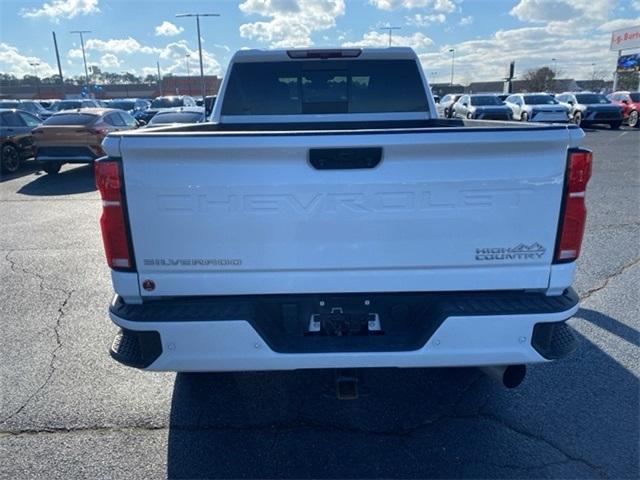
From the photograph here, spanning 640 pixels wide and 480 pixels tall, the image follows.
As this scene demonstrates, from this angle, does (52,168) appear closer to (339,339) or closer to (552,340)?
(339,339)

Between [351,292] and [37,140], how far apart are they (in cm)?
1288

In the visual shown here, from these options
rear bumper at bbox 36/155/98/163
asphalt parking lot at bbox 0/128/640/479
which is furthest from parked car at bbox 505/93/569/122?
asphalt parking lot at bbox 0/128/640/479

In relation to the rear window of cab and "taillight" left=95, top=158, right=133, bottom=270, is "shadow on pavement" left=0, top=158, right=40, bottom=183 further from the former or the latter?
"taillight" left=95, top=158, right=133, bottom=270

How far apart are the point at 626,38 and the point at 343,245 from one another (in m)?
49.7

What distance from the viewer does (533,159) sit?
218 centimetres

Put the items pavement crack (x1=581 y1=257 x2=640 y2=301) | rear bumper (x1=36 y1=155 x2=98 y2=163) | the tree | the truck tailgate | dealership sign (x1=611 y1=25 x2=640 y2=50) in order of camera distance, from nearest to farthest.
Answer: the truck tailgate → pavement crack (x1=581 y1=257 x2=640 y2=301) → rear bumper (x1=36 y1=155 x2=98 y2=163) → dealership sign (x1=611 y1=25 x2=640 y2=50) → the tree

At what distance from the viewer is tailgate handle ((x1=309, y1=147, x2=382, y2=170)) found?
7.22 ft

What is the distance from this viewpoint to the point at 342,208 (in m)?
2.22

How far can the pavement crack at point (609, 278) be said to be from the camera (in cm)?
477

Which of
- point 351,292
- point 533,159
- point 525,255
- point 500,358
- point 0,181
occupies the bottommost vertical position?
point 0,181

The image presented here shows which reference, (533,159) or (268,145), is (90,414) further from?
(533,159)

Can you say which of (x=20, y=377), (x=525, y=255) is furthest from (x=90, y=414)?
(x=525, y=255)

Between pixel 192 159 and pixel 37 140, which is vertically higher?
pixel 192 159

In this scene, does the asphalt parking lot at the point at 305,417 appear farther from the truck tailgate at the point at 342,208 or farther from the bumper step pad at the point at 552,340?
the truck tailgate at the point at 342,208
